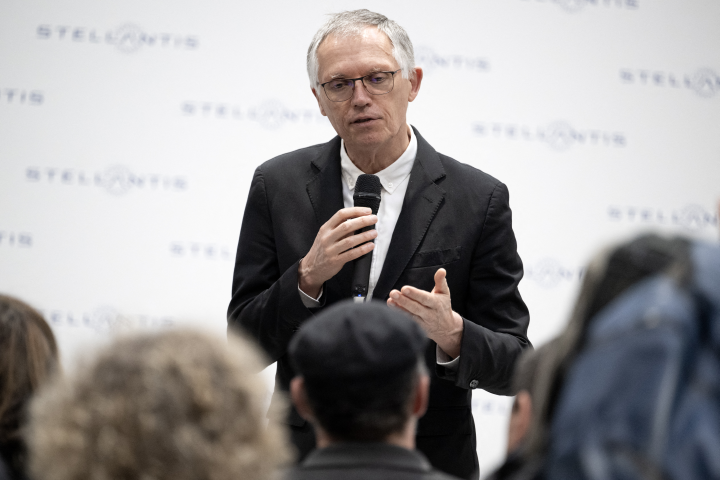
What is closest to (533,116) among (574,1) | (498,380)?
(574,1)

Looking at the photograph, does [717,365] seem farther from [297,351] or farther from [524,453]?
[297,351]

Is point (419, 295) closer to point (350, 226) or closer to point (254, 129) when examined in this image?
point (350, 226)

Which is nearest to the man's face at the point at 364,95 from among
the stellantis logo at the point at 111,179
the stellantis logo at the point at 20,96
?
the stellantis logo at the point at 111,179

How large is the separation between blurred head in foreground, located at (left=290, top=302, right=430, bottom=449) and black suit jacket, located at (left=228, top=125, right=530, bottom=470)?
0.75 meters

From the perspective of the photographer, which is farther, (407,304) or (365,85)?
(365,85)

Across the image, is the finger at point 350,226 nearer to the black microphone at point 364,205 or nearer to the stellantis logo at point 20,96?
the black microphone at point 364,205

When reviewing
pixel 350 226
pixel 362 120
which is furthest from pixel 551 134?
pixel 350 226

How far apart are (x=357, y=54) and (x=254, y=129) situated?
1.56 meters

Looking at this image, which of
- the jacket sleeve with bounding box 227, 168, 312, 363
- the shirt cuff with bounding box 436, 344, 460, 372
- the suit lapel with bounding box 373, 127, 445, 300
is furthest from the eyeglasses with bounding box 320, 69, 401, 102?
the shirt cuff with bounding box 436, 344, 460, 372

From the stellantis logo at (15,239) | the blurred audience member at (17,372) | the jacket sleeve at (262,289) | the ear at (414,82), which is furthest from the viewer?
the stellantis logo at (15,239)

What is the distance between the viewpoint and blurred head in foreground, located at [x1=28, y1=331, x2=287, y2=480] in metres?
0.98

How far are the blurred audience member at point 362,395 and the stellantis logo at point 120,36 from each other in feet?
9.28

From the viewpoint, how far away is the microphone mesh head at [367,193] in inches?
81.4

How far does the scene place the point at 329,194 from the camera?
7.34ft
